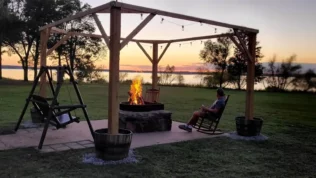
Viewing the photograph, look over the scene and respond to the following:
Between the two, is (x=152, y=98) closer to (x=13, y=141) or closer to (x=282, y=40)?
(x=13, y=141)

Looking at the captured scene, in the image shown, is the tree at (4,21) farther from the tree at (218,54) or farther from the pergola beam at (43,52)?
the pergola beam at (43,52)

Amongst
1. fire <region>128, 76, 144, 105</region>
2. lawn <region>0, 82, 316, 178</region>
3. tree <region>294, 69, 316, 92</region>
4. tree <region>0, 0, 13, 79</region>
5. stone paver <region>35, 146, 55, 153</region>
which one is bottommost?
lawn <region>0, 82, 316, 178</region>

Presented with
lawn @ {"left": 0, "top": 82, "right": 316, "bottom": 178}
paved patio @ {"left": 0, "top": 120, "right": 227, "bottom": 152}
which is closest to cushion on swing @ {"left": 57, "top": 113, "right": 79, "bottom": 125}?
paved patio @ {"left": 0, "top": 120, "right": 227, "bottom": 152}

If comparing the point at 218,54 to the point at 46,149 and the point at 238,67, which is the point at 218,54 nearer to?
the point at 238,67

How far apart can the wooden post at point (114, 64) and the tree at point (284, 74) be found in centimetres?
2442

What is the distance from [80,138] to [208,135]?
2.96 m

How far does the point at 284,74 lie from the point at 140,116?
23.1 meters

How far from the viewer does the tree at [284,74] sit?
26609 mm

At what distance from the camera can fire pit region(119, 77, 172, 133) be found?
7.17 metres

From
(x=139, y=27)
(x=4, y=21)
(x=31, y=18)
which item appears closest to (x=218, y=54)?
(x=31, y=18)

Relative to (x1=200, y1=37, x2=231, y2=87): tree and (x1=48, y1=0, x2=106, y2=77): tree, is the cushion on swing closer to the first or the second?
(x1=48, y1=0, x2=106, y2=77): tree

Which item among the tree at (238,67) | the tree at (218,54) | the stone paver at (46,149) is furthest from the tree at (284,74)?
the stone paver at (46,149)

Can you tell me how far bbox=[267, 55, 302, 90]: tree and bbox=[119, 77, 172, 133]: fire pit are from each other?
21.8 metres

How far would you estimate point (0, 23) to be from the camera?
88.4 feet
